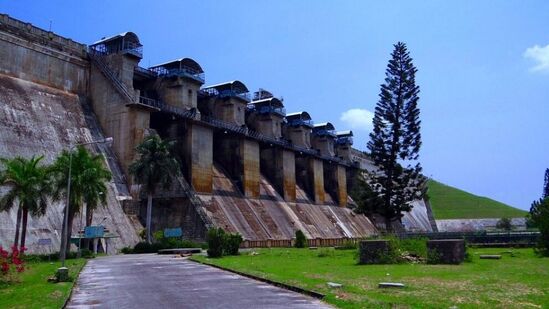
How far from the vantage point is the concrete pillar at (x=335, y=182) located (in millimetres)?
89562

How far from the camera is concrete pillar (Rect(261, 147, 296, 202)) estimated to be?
241 ft

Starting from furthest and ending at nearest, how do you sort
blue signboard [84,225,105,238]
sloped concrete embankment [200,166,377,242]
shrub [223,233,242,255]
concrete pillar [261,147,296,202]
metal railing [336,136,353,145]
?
metal railing [336,136,353,145] → concrete pillar [261,147,296,202] → sloped concrete embankment [200,166,377,242] → blue signboard [84,225,105,238] → shrub [223,233,242,255]

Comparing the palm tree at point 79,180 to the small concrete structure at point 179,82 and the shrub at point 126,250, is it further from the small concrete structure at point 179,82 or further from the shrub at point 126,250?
the small concrete structure at point 179,82

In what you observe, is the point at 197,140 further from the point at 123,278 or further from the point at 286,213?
the point at 123,278

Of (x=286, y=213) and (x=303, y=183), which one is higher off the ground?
(x=303, y=183)

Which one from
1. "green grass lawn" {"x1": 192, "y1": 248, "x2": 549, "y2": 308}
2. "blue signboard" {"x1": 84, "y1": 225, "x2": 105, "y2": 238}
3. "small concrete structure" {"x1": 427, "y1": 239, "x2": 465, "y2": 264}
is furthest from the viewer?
"blue signboard" {"x1": 84, "y1": 225, "x2": 105, "y2": 238}

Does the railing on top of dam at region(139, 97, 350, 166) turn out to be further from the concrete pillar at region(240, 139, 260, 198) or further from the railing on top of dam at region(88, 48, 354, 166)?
the concrete pillar at region(240, 139, 260, 198)

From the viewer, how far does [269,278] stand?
17188 millimetres

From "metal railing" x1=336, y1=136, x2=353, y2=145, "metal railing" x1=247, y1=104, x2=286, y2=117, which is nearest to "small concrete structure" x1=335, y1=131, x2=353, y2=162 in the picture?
"metal railing" x1=336, y1=136, x2=353, y2=145

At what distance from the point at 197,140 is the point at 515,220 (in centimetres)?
8681

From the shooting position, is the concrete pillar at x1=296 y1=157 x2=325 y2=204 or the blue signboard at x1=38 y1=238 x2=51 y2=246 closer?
the blue signboard at x1=38 y1=238 x2=51 y2=246

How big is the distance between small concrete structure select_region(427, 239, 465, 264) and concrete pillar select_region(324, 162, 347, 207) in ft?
215

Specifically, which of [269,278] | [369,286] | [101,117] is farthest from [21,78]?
[369,286]

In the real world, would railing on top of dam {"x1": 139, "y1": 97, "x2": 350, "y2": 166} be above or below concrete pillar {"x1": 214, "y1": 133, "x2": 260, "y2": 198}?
above
